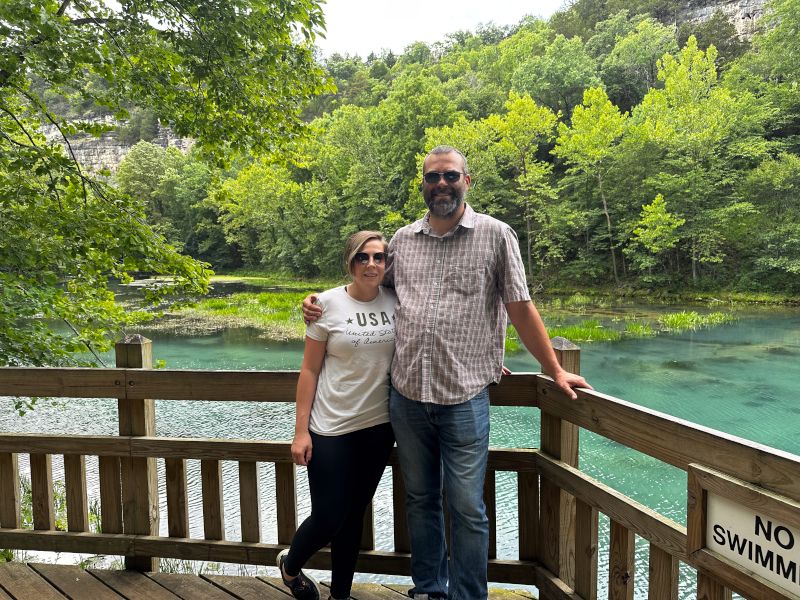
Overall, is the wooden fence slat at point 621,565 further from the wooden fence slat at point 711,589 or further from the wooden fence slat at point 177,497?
the wooden fence slat at point 177,497

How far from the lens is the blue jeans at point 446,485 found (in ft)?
6.23

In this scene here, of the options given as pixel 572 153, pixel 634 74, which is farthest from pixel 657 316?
pixel 634 74

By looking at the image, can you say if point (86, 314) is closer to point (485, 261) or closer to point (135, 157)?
point (485, 261)

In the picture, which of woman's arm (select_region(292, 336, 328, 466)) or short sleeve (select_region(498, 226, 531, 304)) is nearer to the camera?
short sleeve (select_region(498, 226, 531, 304))

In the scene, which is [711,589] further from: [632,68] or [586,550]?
[632,68]

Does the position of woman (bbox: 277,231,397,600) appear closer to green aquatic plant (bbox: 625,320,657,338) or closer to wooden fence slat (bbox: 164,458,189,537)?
wooden fence slat (bbox: 164,458,189,537)

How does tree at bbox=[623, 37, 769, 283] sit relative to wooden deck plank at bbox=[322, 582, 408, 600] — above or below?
above

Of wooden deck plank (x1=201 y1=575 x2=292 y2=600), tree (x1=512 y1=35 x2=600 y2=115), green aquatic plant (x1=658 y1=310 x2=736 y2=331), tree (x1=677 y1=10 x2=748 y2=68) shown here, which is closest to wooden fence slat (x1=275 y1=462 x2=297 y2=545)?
wooden deck plank (x1=201 y1=575 x2=292 y2=600)

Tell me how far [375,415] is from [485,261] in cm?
65

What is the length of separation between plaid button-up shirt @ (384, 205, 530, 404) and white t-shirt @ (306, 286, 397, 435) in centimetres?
7

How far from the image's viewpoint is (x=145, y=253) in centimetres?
434

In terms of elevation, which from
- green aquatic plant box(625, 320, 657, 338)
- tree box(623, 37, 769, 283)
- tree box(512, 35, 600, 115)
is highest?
tree box(512, 35, 600, 115)

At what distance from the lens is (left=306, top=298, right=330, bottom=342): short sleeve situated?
6.57 ft

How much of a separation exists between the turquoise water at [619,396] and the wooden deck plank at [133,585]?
7.45 feet
